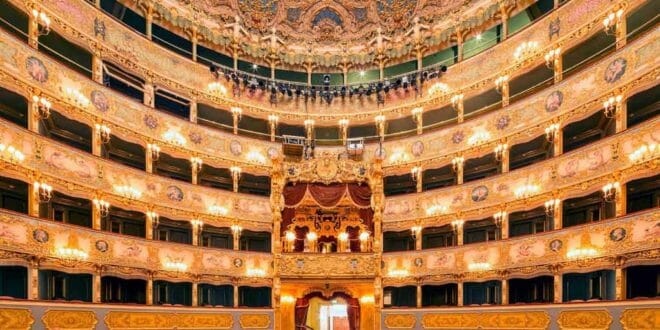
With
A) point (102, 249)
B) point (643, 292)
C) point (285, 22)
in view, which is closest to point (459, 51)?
point (285, 22)

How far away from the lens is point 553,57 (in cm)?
1845

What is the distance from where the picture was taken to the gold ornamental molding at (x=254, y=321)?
20734 millimetres

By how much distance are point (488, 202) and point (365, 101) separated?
29.1 ft

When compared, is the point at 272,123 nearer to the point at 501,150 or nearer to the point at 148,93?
the point at 148,93

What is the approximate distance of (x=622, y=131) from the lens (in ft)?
47.5

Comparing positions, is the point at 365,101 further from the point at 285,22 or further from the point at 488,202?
the point at 488,202

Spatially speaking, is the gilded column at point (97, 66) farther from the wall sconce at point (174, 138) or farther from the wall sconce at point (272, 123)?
the wall sconce at point (272, 123)

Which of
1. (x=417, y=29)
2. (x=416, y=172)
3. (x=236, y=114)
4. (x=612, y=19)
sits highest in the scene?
(x=417, y=29)

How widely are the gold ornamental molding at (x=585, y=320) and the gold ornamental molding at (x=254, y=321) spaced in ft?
39.5

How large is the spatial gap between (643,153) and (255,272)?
15.9 metres

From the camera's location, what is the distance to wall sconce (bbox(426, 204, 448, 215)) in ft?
70.9

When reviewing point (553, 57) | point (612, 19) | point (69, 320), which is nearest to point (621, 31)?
point (612, 19)

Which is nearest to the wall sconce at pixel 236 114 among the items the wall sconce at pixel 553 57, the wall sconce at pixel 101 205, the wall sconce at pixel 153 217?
the wall sconce at pixel 153 217

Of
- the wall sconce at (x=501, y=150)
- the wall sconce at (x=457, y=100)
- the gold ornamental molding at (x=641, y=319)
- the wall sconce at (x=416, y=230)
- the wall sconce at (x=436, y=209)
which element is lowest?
the gold ornamental molding at (x=641, y=319)
